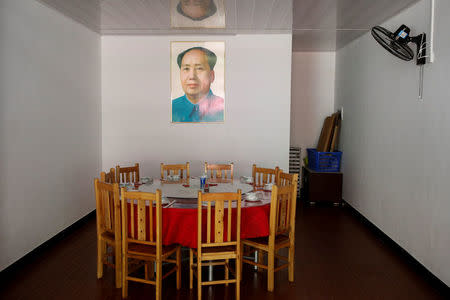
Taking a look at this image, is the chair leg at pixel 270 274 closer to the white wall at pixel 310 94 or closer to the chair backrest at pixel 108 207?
the chair backrest at pixel 108 207

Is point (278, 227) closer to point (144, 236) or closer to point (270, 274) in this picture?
point (270, 274)

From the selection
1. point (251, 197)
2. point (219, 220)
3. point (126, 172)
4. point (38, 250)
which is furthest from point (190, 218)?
point (38, 250)

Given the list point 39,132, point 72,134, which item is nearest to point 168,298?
point 39,132

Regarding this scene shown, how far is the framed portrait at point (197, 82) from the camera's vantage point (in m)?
5.09

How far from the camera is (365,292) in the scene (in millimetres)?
2848

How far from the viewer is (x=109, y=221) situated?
2.84 m

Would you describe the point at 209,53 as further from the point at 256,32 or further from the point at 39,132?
the point at 39,132

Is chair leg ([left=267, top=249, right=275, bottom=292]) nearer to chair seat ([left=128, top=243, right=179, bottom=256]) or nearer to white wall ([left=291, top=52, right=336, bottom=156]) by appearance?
chair seat ([left=128, top=243, right=179, bottom=256])

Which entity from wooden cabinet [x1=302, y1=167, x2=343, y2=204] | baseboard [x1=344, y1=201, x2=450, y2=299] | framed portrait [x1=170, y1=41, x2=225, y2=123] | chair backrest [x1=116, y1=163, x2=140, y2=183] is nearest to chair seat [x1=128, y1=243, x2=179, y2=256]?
chair backrest [x1=116, y1=163, x2=140, y2=183]

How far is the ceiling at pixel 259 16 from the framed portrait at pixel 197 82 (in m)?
0.29

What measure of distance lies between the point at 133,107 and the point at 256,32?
2.31m

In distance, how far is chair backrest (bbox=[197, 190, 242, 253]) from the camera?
248cm

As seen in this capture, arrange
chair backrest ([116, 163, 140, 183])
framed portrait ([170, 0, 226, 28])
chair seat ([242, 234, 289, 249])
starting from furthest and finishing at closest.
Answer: chair backrest ([116, 163, 140, 183]) → framed portrait ([170, 0, 226, 28]) → chair seat ([242, 234, 289, 249])

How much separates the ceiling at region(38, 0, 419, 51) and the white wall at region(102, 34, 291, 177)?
0.97 feet
